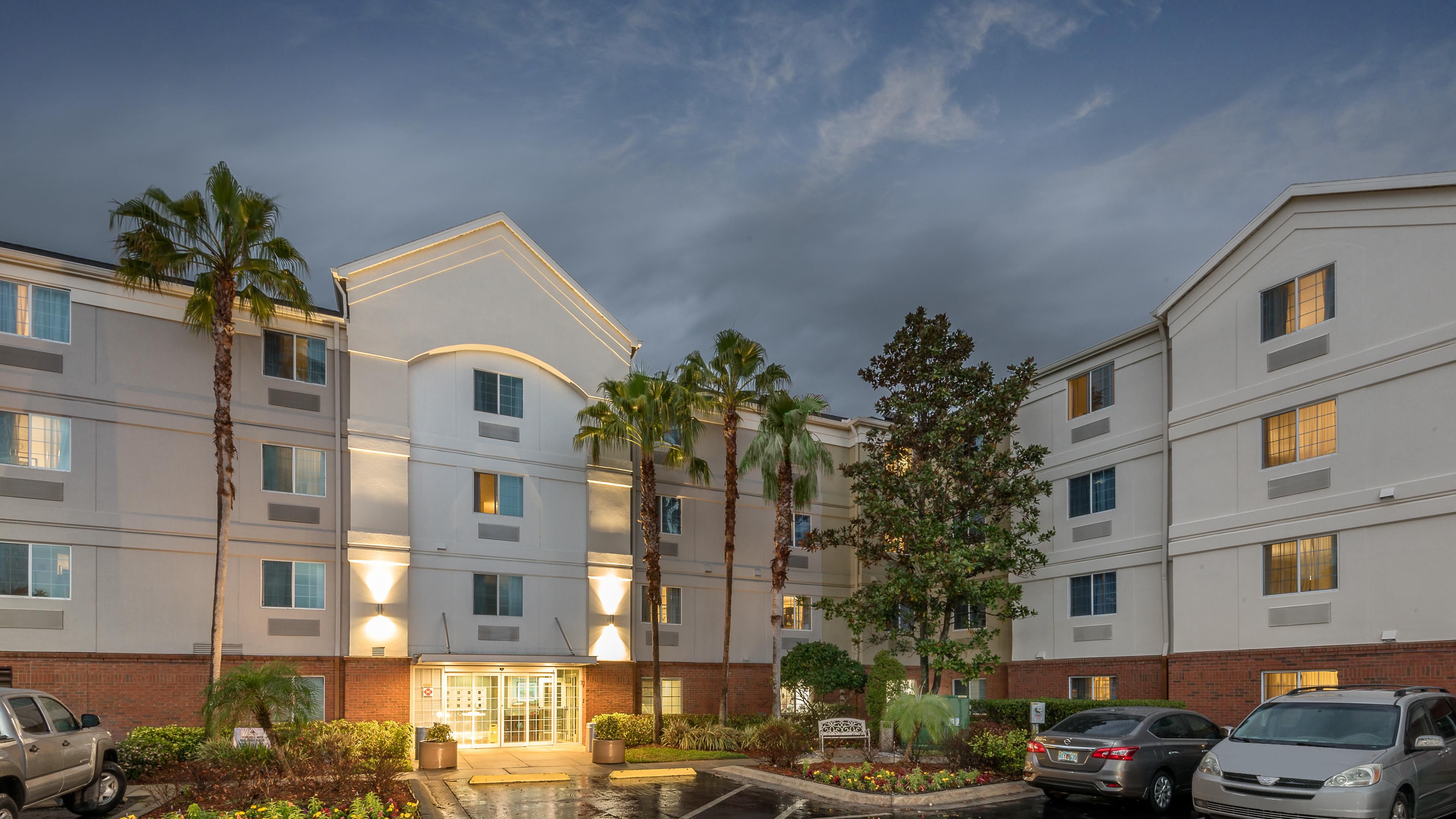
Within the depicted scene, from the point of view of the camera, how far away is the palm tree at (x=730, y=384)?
98.6 ft

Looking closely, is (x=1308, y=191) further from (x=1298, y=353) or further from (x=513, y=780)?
(x=513, y=780)

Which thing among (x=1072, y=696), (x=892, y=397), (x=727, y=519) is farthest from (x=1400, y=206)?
(x=727, y=519)

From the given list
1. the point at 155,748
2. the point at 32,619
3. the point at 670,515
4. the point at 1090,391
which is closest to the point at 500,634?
the point at 670,515

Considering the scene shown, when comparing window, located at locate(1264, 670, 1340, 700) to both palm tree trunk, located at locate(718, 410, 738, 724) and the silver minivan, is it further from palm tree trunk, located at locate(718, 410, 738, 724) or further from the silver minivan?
palm tree trunk, located at locate(718, 410, 738, 724)

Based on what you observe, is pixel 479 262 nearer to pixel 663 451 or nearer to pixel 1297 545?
pixel 663 451

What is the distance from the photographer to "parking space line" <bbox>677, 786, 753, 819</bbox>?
53.6 ft

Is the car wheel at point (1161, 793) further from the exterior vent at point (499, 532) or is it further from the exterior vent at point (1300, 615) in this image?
the exterior vent at point (499, 532)

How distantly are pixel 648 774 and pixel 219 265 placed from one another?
1450cm

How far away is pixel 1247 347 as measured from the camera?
24281mm

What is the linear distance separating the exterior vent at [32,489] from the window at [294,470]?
13.8 ft

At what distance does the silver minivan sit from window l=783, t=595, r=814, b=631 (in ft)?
69.1

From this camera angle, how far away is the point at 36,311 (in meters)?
23.1

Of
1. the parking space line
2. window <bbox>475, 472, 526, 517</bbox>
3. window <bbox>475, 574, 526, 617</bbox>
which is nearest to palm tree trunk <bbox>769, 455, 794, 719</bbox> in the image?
window <bbox>475, 574, 526, 617</bbox>

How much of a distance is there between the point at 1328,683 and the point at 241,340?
25.4 m
